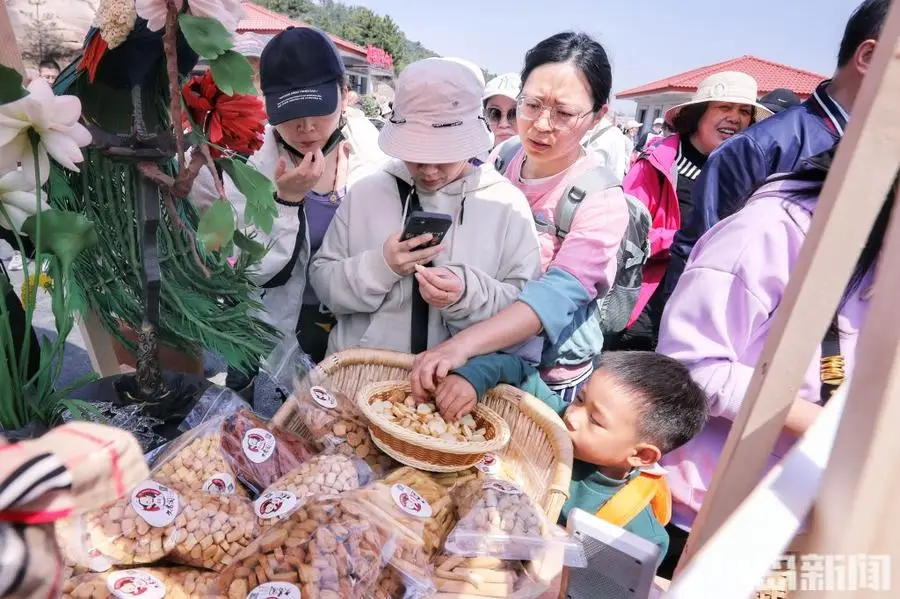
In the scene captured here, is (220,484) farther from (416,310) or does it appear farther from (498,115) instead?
(498,115)

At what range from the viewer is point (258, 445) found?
0.92m

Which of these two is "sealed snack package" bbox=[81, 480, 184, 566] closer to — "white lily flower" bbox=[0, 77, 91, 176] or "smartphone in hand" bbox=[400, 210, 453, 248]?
"white lily flower" bbox=[0, 77, 91, 176]

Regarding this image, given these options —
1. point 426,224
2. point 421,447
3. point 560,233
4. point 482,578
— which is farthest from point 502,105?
point 482,578

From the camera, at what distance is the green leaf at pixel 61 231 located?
2.52ft

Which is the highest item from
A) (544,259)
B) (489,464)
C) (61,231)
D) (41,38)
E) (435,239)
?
(41,38)

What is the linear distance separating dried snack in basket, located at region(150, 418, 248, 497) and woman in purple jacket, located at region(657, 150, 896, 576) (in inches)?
36.1

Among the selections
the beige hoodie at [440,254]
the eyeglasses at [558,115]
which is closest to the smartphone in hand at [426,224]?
the beige hoodie at [440,254]

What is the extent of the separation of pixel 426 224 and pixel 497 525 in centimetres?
63

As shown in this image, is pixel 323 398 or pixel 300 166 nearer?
pixel 323 398

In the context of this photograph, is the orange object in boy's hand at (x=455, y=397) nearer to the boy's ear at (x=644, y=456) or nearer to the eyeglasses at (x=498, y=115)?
the boy's ear at (x=644, y=456)

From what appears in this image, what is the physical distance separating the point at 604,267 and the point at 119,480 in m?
1.18

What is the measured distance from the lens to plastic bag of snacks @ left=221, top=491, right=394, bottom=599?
2.37ft

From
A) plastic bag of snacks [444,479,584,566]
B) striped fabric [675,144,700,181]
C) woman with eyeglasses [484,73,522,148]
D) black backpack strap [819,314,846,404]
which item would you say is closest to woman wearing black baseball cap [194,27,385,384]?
plastic bag of snacks [444,479,584,566]

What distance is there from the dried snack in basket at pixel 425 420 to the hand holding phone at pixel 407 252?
0.29m
